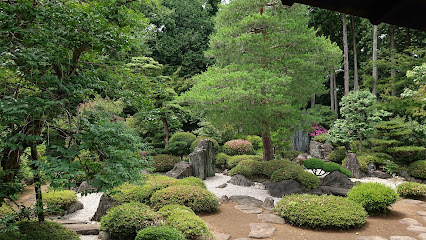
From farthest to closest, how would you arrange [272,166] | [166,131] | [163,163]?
[166,131] < [163,163] < [272,166]

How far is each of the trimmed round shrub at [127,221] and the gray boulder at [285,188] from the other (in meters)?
3.69

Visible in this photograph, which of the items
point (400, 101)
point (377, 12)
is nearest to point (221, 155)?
point (400, 101)

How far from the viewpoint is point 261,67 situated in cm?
754

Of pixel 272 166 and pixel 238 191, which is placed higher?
pixel 272 166

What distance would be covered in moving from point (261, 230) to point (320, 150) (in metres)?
10.4

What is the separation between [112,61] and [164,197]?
3.21 meters

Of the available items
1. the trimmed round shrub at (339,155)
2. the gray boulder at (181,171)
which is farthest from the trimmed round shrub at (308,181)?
the trimmed round shrub at (339,155)

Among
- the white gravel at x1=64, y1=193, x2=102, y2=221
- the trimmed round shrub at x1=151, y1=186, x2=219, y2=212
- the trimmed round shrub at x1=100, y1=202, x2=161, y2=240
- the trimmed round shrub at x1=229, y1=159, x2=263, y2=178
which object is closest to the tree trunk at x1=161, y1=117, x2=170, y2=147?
the trimmed round shrub at x1=229, y1=159, x2=263, y2=178

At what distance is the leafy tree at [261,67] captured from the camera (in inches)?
253

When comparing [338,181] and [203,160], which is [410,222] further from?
[203,160]

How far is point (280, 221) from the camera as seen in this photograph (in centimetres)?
490

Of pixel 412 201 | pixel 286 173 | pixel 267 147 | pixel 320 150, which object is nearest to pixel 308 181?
pixel 286 173

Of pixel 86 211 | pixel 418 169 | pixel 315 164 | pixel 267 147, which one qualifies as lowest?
pixel 86 211

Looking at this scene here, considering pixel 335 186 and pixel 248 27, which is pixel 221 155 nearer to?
pixel 335 186
